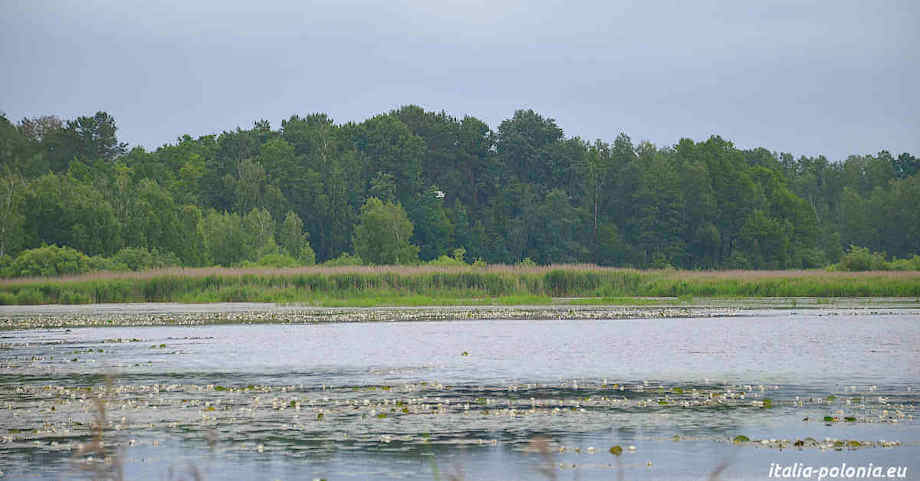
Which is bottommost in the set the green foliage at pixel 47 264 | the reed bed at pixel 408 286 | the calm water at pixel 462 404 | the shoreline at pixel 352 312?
the calm water at pixel 462 404

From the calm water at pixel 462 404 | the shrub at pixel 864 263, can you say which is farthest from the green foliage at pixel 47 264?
the shrub at pixel 864 263

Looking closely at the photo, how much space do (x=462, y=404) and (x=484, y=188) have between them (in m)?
108

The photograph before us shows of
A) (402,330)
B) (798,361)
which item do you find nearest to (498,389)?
(798,361)

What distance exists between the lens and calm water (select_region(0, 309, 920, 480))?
497 inches

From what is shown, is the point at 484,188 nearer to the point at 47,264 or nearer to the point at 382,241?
the point at 382,241

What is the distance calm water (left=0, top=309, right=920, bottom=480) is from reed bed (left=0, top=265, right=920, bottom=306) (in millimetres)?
25139

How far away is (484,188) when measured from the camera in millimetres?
125250

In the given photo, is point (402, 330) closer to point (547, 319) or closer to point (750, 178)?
point (547, 319)

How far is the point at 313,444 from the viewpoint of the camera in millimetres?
13977

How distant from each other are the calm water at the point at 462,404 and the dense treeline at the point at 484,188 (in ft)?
234

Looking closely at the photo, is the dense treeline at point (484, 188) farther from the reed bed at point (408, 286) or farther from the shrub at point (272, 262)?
the reed bed at point (408, 286)

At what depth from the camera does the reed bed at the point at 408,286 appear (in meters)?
57.2

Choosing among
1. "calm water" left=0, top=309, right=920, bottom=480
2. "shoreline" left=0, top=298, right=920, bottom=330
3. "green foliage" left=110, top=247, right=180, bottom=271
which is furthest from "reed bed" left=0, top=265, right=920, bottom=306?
"calm water" left=0, top=309, right=920, bottom=480

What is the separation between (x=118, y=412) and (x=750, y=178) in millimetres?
111850
